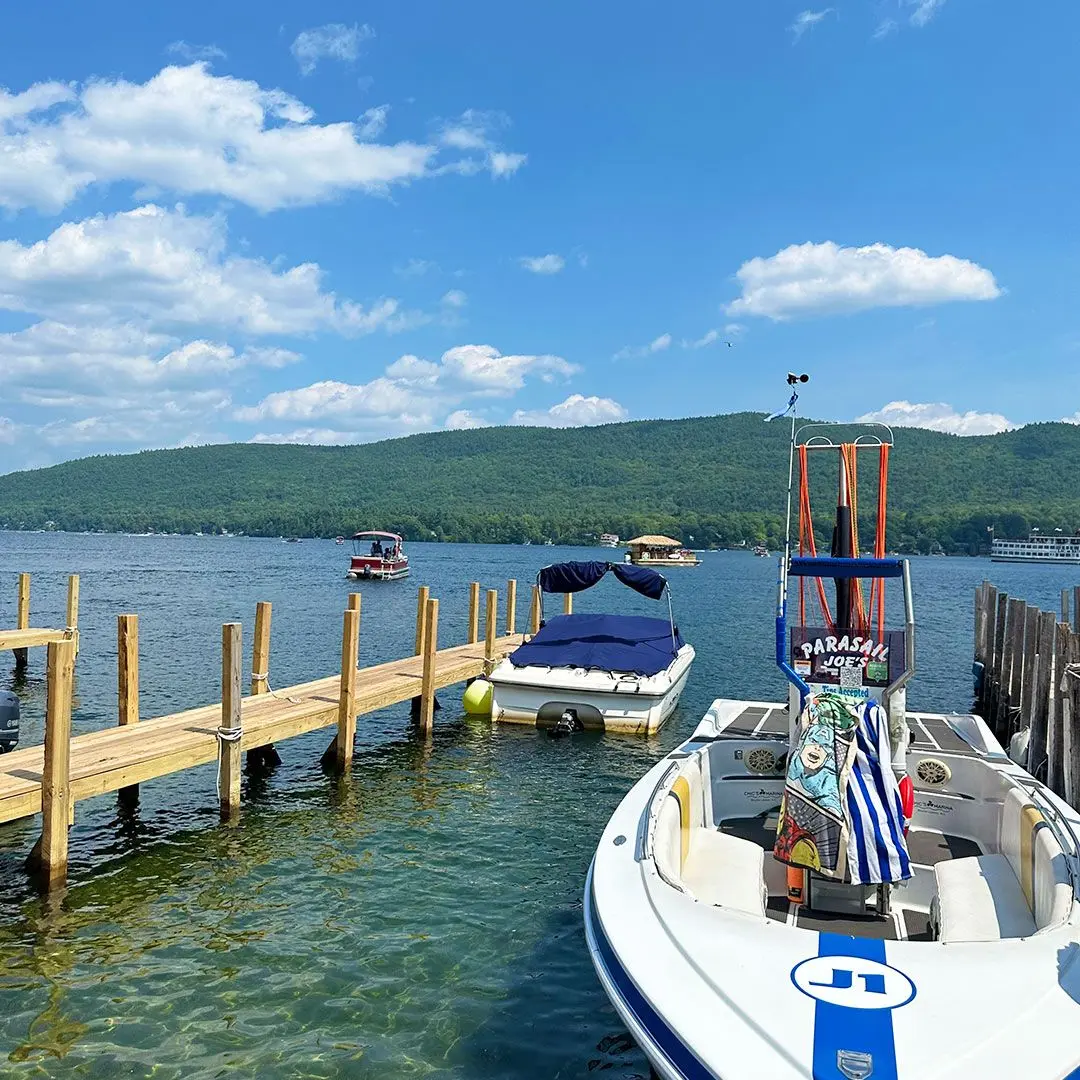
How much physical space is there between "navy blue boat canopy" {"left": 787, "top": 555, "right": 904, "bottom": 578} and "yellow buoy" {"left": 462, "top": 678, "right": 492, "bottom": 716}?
9.64 m

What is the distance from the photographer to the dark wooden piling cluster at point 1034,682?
10.5 metres

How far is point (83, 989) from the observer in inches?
280

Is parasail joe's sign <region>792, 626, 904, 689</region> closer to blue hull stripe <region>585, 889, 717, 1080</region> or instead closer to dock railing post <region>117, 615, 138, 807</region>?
blue hull stripe <region>585, 889, 717, 1080</region>

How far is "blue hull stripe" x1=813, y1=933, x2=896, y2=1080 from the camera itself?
394 centimetres

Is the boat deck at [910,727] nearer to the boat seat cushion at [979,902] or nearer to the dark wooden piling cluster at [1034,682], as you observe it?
the dark wooden piling cluster at [1034,682]

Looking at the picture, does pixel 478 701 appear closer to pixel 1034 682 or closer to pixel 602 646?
pixel 602 646

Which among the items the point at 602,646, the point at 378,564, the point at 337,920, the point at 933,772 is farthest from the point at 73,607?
the point at 378,564

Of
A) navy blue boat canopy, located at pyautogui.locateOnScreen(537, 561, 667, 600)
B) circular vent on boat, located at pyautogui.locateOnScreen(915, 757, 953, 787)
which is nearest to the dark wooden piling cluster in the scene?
circular vent on boat, located at pyautogui.locateOnScreen(915, 757, 953, 787)

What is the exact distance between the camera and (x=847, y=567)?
336 inches

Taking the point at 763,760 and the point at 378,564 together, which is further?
the point at 378,564

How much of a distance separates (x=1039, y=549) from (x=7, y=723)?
450 feet

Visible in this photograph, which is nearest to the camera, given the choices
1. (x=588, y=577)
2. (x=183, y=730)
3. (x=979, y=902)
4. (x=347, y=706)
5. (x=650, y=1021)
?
(x=650, y=1021)

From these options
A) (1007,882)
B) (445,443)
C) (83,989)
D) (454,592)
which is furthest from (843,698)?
(445,443)

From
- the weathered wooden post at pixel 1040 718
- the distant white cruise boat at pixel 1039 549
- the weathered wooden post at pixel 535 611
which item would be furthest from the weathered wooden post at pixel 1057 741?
the distant white cruise boat at pixel 1039 549
